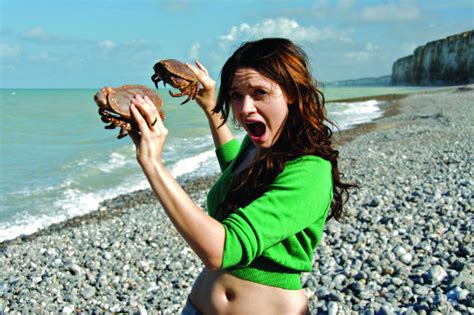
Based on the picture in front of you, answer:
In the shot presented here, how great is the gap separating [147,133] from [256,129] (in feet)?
2.00

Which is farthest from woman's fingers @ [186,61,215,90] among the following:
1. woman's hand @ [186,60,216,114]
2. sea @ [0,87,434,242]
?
sea @ [0,87,434,242]

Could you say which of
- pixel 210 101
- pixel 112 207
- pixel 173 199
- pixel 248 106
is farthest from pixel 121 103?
pixel 112 207

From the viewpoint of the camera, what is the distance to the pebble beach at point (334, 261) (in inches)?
184

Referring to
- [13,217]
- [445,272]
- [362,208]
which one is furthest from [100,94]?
[13,217]

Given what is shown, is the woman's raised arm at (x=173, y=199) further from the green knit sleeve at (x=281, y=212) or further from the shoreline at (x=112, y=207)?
the shoreline at (x=112, y=207)

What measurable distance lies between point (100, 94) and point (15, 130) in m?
29.3

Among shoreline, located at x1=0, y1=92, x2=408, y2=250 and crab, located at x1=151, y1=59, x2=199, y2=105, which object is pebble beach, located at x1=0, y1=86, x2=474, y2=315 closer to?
shoreline, located at x1=0, y1=92, x2=408, y2=250

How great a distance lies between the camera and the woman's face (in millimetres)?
2180

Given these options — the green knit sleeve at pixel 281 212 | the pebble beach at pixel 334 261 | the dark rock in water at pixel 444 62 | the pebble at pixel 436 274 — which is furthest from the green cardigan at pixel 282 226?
the dark rock in water at pixel 444 62

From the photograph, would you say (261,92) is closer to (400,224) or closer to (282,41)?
(282,41)

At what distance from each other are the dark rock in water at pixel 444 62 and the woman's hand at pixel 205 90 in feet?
252

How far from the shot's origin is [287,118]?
2.25m

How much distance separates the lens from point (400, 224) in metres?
6.58

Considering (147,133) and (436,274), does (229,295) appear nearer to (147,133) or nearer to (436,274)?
(147,133)
